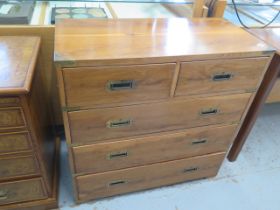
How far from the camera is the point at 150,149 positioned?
1149 millimetres

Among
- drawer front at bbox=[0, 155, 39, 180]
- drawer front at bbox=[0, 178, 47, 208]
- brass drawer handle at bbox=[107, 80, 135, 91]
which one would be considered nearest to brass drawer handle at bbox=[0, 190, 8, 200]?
drawer front at bbox=[0, 178, 47, 208]

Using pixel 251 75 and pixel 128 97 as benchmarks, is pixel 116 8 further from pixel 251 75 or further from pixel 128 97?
pixel 251 75

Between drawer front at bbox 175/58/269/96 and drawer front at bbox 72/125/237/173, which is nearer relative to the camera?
drawer front at bbox 175/58/269/96

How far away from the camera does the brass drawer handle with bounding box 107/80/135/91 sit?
857mm

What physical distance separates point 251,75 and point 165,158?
562 millimetres

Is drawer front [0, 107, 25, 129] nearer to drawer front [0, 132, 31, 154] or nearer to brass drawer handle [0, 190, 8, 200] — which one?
drawer front [0, 132, 31, 154]

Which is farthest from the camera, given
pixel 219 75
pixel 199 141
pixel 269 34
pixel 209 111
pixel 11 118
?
pixel 269 34

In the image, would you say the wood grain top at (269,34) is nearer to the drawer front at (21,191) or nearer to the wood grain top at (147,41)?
the wood grain top at (147,41)

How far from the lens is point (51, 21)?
1202 mm

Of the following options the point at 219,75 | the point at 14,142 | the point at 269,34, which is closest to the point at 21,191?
the point at 14,142

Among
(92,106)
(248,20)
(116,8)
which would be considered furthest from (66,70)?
(248,20)

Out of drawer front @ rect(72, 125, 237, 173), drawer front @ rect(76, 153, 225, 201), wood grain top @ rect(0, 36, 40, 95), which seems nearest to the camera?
wood grain top @ rect(0, 36, 40, 95)

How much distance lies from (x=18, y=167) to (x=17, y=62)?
0.45 m

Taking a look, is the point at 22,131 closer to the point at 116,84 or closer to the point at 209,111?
the point at 116,84
